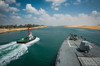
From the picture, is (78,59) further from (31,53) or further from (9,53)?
(9,53)

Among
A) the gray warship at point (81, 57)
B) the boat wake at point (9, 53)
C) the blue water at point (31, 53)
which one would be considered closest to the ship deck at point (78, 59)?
the gray warship at point (81, 57)

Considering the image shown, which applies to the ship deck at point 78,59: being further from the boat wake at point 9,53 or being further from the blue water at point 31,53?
the boat wake at point 9,53

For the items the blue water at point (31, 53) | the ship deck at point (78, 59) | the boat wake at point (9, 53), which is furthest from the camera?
the blue water at point (31, 53)

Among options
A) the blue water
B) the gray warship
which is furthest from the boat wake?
the gray warship

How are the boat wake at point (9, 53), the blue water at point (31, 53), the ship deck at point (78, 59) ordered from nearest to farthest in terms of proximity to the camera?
the ship deck at point (78, 59) < the boat wake at point (9, 53) < the blue water at point (31, 53)

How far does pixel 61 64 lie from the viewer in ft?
27.0

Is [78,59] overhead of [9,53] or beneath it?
overhead

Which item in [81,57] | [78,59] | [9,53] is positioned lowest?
[9,53]

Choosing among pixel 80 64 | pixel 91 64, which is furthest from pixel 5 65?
pixel 91 64

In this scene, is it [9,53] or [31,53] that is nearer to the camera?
[9,53]

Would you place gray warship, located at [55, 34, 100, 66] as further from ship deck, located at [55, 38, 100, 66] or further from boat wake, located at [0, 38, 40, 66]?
boat wake, located at [0, 38, 40, 66]

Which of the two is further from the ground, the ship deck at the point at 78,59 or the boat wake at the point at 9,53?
the ship deck at the point at 78,59

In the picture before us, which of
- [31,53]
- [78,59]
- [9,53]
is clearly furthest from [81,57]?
[9,53]

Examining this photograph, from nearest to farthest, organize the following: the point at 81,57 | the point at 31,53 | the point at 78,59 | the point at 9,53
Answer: the point at 78,59 → the point at 81,57 → the point at 9,53 → the point at 31,53
